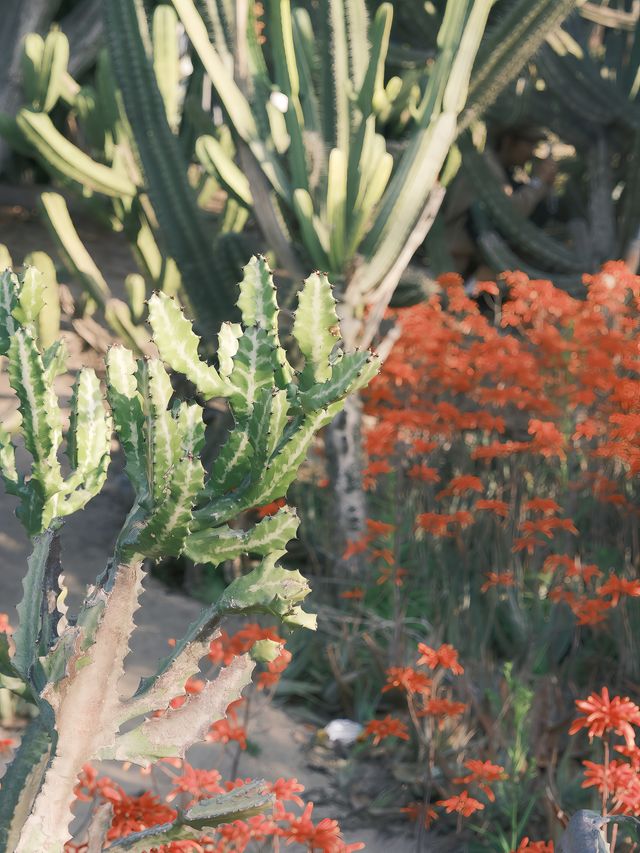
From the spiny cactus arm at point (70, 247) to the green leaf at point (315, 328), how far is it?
3.22 m

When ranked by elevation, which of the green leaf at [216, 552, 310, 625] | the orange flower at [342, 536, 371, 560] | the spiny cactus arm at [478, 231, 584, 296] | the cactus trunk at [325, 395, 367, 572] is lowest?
the green leaf at [216, 552, 310, 625]

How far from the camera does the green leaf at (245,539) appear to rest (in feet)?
6.37

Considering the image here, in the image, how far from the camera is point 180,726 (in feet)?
6.59

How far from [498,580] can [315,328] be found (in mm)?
2139

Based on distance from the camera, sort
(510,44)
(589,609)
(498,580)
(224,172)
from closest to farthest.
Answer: (589,609)
(498,580)
(224,172)
(510,44)

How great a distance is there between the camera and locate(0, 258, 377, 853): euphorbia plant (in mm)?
1863

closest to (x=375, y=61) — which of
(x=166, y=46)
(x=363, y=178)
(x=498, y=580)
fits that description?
(x=363, y=178)

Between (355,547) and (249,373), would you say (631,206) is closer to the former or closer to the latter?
(355,547)

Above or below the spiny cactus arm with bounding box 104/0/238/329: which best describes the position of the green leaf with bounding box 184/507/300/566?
below

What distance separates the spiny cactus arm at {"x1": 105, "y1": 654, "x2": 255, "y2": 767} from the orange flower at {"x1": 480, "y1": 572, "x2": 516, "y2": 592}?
1967 mm

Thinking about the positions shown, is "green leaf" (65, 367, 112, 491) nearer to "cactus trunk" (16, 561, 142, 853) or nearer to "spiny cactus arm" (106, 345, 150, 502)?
"spiny cactus arm" (106, 345, 150, 502)

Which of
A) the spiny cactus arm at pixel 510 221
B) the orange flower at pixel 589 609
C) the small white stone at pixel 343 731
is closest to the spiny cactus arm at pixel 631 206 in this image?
the spiny cactus arm at pixel 510 221

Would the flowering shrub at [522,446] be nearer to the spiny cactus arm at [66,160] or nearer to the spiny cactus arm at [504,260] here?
the spiny cactus arm at [66,160]

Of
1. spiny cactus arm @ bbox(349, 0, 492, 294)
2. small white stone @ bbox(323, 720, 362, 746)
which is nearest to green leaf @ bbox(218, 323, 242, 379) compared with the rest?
small white stone @ bbox(323, 720, 362, 746)
